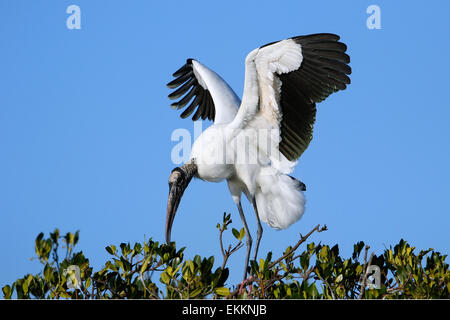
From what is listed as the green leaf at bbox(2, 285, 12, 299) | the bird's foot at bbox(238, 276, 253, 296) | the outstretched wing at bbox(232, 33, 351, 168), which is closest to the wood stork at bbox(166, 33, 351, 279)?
the outstretched wing at bbox(232, 33, 351, 168)

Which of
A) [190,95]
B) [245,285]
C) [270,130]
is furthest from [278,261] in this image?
[190,95]

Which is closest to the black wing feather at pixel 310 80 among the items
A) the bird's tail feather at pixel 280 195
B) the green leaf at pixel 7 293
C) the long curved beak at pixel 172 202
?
the bird's tail feather at pixel 280 195

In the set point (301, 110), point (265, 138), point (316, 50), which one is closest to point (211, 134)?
point (265, 138)

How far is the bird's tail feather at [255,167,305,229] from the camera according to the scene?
5949 mm

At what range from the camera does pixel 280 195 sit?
19.6 feet

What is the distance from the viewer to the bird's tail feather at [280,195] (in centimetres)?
595

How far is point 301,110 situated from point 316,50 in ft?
1.89

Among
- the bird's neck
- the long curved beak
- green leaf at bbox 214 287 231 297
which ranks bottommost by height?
green leaf at bbox 214 287 231 297

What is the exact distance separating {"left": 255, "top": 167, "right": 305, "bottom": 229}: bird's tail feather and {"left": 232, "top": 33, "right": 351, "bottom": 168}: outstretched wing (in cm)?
41

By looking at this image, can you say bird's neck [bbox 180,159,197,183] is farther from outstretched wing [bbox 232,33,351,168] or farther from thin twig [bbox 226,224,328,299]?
thin twig [bbox 226,224,328,299]

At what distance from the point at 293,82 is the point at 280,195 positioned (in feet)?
3.93

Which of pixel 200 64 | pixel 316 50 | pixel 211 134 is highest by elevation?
pixel 200 64
